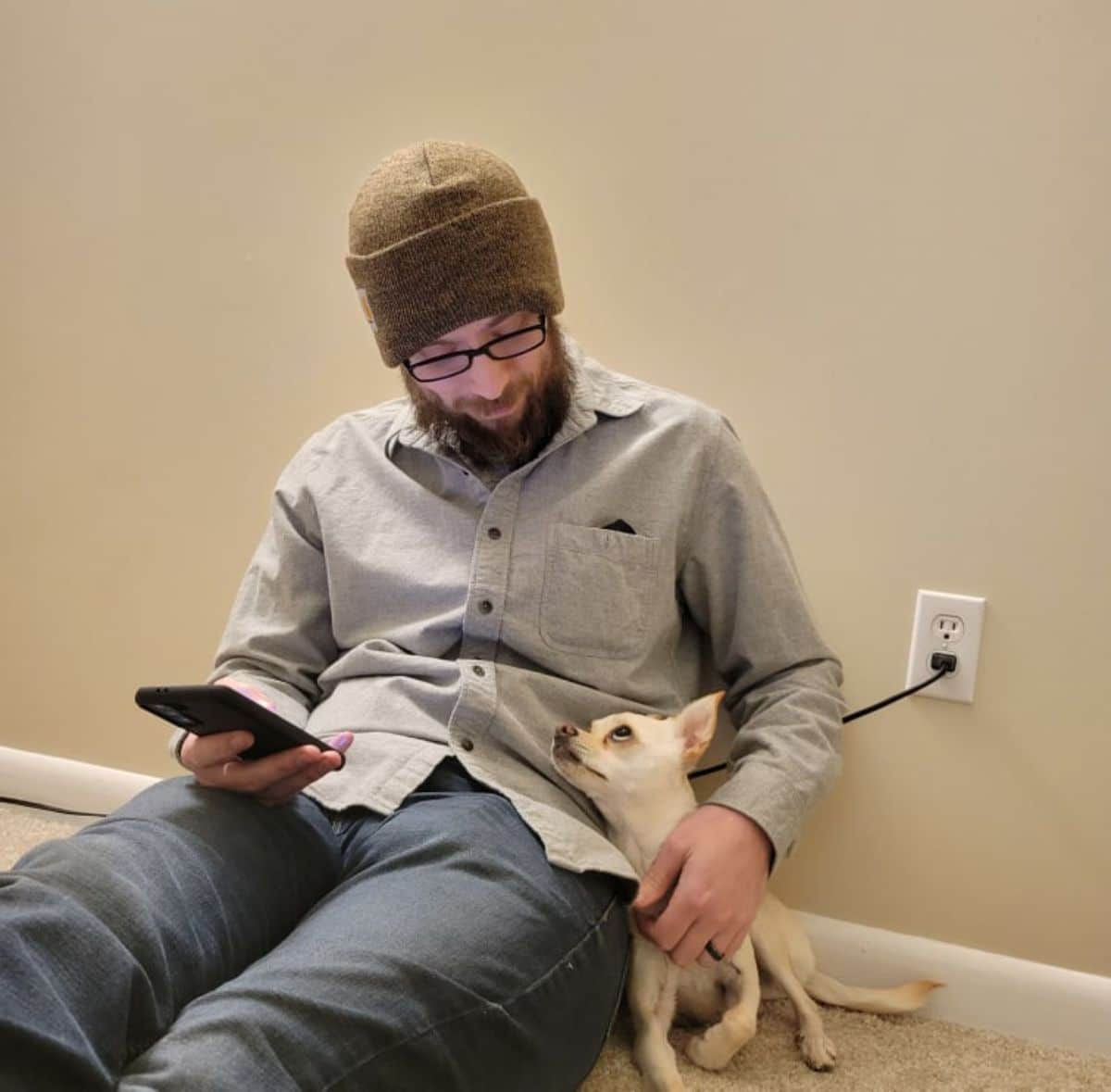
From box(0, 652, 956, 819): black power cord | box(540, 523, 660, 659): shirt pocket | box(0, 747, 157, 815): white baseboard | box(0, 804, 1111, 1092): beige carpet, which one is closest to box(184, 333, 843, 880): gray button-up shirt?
box(540, 523, 660, 659): shirt pocket

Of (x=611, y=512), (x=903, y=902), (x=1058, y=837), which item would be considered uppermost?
(x=611, y=512)

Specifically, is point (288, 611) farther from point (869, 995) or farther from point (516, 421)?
point (869, 995)

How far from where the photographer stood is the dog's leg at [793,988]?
1056 mm

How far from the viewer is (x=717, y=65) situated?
115cm

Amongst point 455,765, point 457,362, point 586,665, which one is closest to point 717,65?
point 457,362

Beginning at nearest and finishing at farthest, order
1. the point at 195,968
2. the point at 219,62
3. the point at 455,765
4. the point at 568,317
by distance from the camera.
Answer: the point at 195,968 < the point at 455,765 < the point at 568,317 < the point at 219,62

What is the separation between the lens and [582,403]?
3.59 ft

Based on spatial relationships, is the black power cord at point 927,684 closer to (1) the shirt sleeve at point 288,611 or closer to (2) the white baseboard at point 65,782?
(1) the shirt sleeve at point 288,611

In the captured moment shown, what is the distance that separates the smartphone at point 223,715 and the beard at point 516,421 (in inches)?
11.9

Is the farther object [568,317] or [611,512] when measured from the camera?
[568,317]

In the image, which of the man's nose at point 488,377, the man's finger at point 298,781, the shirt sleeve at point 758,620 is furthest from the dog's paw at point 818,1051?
the man's nose at point 488,377

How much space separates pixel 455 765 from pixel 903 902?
1.65ft

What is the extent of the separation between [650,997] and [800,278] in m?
0.68

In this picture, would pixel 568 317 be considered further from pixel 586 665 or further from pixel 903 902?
pixel 903 902
